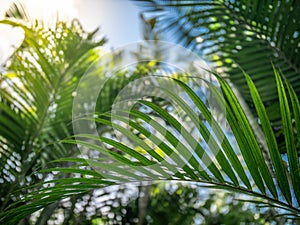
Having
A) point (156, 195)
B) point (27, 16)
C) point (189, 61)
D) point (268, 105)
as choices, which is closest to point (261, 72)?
point (268, 105)

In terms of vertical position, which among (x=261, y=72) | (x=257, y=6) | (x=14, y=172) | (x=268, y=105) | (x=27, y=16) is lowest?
(x=268, y=105)

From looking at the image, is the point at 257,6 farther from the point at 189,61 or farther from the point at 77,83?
the point at 77,83

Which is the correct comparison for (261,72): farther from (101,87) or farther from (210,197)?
(210,197)

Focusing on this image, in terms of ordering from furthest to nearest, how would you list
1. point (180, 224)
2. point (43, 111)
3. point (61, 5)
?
point (180, 224), point (61, 5), point (43, 111)

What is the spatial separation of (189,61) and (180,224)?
3.62 ft

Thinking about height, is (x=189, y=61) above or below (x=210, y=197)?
above

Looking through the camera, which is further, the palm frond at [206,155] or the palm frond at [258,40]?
the palm frond at [258,40]

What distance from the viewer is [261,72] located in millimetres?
1595

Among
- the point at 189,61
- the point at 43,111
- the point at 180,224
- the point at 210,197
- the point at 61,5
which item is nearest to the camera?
the point at 189,61

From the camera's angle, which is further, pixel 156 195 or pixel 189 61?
A: pixel 156 195

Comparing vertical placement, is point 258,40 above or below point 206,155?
above

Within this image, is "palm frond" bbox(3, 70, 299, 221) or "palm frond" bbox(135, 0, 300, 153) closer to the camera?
"palm frond" bbox(3, 70, 299, 221)

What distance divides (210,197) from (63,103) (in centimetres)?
126

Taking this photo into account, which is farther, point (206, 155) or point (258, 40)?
point (258, 40)
